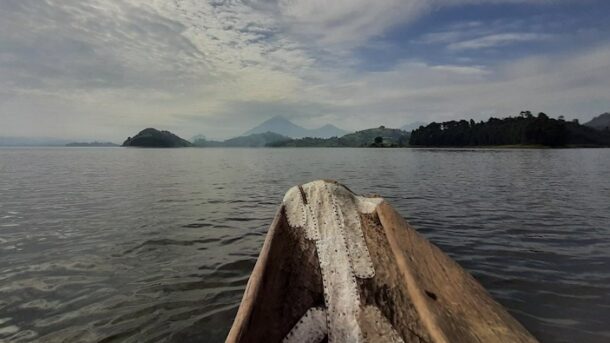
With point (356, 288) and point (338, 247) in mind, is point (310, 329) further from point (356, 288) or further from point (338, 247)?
point (338, 247)

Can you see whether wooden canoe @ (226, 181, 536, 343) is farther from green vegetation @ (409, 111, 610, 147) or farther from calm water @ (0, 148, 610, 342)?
green vegetation @ (409, 111, 610, 147)

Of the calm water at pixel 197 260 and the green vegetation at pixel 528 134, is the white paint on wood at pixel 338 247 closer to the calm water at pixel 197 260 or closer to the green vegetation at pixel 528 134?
the calm water at pixel 197 260

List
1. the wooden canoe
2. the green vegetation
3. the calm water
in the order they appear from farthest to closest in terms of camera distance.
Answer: the green vegetation, the calm water, the wooden canoe

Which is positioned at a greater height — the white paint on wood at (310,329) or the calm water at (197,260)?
the white paint on wood at (310,329)

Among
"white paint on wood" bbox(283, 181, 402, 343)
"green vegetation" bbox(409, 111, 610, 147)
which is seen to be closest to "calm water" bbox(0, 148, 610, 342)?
"white paint on wood" bbox(283, 181, 402, 343)

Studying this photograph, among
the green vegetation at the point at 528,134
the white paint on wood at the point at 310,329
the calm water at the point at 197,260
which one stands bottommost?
the calm water at the point at 197,260

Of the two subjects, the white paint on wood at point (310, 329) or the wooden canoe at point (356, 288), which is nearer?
the wooden canoe at point (356, 288)

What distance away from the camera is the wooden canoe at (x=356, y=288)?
3.82 metres

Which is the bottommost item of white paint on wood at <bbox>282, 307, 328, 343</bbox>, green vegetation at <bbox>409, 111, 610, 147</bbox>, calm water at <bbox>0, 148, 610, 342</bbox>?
calm water at <bbox>0, 148, 610, 342</bbox>

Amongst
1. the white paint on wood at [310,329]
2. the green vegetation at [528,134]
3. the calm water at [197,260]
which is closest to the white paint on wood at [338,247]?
the white paint on wood at [310,329]

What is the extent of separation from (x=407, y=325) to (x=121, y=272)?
24.5 feet

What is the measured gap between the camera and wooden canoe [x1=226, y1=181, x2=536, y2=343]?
3820 millimetres

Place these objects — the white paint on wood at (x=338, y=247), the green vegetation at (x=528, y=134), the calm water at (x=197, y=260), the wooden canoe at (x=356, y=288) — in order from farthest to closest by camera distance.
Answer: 1. the green vegetation at (x=528, y=134)
2. the calm water at (x=197, y=260)
3. the white paint on wood at (x=338, y=247)
4. the wooden canoe at (x=356, y=288)

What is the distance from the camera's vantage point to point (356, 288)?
4.61 m
